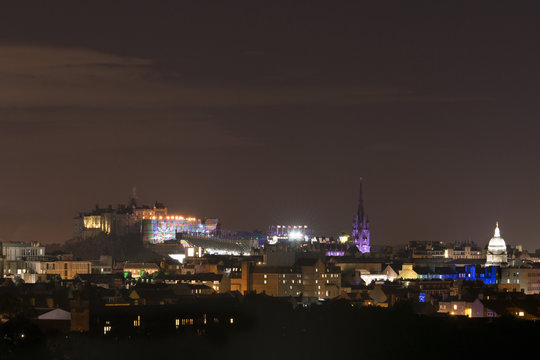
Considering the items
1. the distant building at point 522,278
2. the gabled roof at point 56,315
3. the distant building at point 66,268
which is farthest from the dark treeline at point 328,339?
the distant building at point 66,268

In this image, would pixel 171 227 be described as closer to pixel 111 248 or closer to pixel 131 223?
pixel 131 223

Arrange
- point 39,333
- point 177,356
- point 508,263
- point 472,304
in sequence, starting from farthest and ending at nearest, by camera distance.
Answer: point 508,263
point 472,304
point 177,356
point 39,333

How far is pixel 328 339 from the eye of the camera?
3150 inches

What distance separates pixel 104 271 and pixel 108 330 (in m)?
67.6

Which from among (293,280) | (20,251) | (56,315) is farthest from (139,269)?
(56,315)

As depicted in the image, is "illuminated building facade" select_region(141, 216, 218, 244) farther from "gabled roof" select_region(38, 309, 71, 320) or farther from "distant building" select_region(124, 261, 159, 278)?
"gabled roof" select_region(38, 309, 71, 320)

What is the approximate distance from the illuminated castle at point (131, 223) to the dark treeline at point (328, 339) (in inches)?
3439

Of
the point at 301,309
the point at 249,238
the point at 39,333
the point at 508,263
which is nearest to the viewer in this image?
the point at 39,333

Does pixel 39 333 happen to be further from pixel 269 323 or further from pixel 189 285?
pixel 189 285

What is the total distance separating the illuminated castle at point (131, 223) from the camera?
173 metres

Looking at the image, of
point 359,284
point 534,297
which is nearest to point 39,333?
point 534,297

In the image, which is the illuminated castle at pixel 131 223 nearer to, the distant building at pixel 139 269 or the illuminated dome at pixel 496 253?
the distant building at pixel 139 269

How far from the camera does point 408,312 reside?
87562 millimetres

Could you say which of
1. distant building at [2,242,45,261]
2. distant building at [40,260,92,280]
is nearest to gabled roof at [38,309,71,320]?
distant building at [40,260,92,280]
